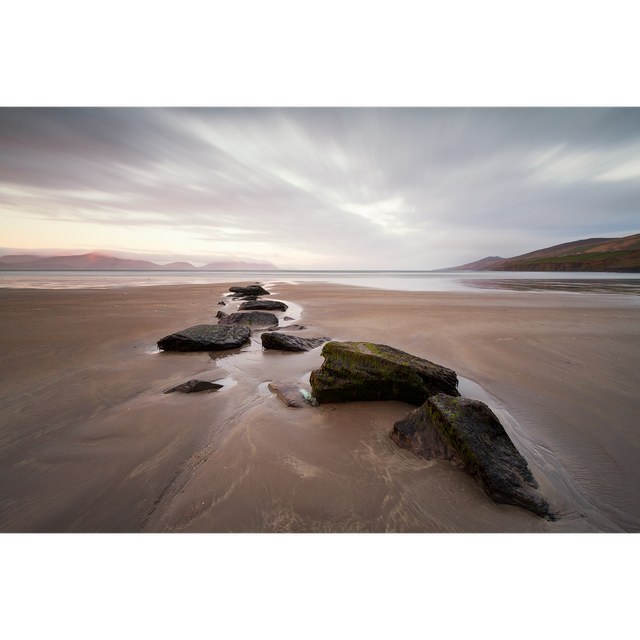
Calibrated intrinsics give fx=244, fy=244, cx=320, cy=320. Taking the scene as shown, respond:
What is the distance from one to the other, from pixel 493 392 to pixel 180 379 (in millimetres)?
5758

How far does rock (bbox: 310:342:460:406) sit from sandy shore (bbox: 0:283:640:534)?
19 cm

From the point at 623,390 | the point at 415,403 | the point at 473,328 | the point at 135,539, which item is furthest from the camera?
the point at 473,328

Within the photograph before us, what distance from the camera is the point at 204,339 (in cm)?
622

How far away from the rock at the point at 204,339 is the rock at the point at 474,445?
15.7 ft

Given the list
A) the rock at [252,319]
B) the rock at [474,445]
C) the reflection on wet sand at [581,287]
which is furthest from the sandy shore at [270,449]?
the reflection on wet sand at [581,287]

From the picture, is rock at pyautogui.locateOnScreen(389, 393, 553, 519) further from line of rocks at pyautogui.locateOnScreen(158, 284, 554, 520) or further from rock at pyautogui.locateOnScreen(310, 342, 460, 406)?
rock at pyautogui.locateOnScreen(310, 342, 460, 406)

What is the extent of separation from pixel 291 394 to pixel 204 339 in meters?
3.39

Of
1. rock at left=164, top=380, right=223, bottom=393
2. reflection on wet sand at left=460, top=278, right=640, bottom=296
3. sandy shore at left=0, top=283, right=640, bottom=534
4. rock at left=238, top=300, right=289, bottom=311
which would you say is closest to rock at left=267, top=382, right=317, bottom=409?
sandy shore at left=0, top=283, right=640, bottom=534

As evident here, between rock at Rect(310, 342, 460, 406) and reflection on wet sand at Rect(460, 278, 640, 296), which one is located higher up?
reflection on wet sand at Rect(460, 278, 640, 296)

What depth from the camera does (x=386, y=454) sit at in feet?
9.17

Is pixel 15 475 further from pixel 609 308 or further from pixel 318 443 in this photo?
pixel 609 308

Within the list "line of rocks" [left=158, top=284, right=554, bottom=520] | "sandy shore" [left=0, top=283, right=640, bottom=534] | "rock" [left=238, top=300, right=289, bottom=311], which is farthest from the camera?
"rock" [left=238, top=300, right=289, bottom=311]

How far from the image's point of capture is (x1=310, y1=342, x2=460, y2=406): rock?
376cm

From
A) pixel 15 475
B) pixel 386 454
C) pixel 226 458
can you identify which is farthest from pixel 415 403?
pixel 15 475
